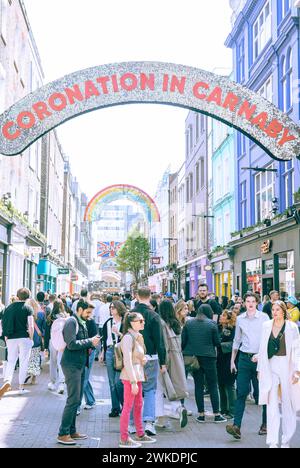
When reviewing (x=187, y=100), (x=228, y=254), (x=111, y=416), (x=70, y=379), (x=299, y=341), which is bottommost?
(x=111, y=416)

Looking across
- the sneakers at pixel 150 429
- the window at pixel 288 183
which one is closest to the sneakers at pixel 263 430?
the sneakers at pixel 150 429

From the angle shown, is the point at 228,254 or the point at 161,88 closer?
the point at 161,88

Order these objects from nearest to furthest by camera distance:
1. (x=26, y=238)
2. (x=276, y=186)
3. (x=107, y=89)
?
1. (x=107, y=89)
2. (x=276, y=186)
3. (x=26, y=238)

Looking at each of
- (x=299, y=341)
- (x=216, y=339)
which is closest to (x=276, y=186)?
(x=216, y=339)

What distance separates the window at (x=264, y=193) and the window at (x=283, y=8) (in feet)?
18.2

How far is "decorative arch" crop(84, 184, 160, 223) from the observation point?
57.8m

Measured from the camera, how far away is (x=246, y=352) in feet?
26.3

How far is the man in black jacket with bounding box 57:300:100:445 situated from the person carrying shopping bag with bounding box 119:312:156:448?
0.42 m

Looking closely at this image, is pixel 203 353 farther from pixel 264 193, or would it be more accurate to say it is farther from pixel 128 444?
pixel 264 193

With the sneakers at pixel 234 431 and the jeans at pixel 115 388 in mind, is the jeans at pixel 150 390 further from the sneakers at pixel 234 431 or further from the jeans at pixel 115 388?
the sneakers at pixel 234 431

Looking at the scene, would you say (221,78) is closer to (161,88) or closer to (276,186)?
(161,88)

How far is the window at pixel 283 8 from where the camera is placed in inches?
806

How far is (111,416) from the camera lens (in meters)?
9.07
